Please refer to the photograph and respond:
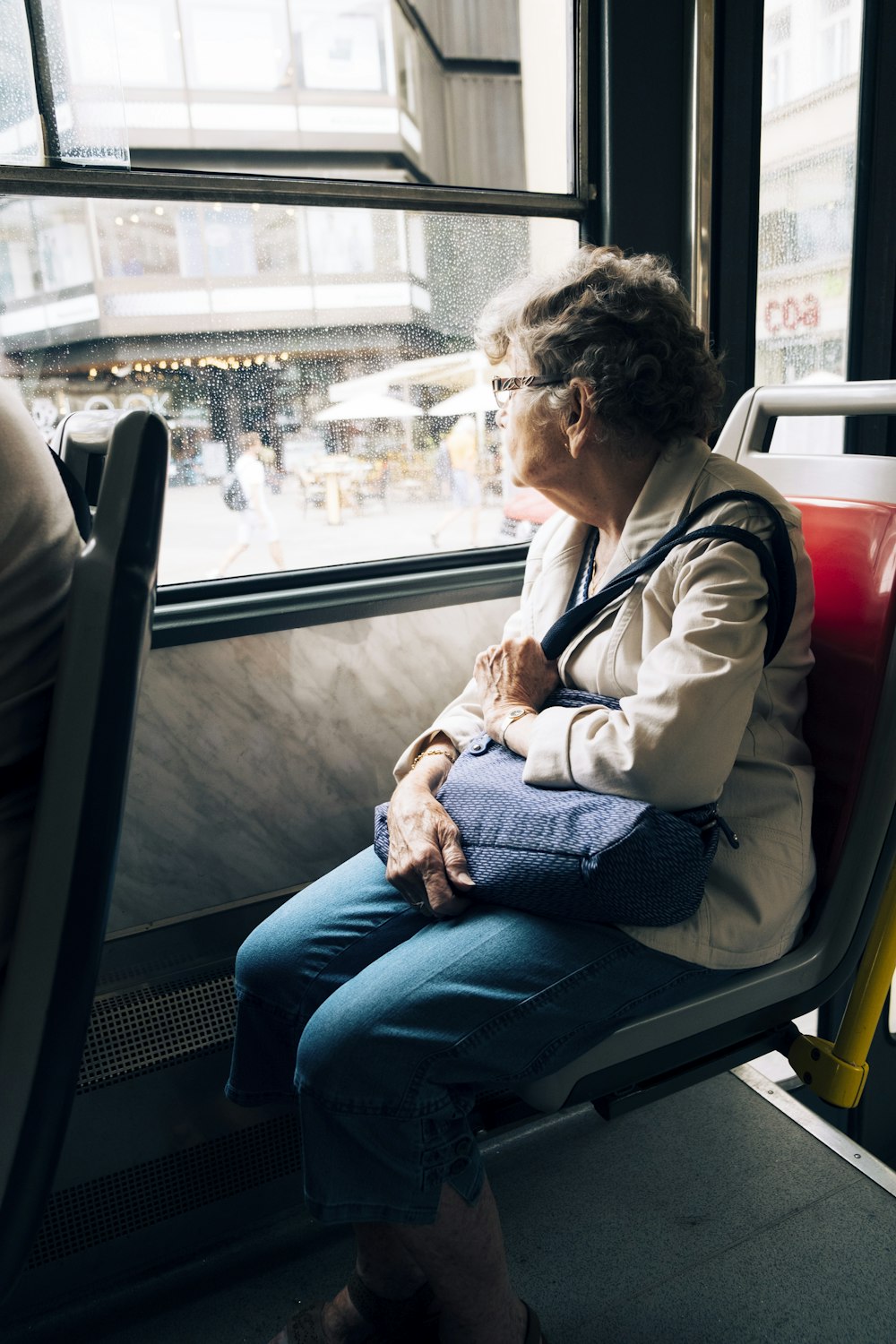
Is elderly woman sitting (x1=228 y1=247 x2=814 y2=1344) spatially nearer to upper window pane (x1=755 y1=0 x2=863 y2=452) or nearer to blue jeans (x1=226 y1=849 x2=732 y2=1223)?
blue jeans (x1=226 y1=849 x2=732 y2=1223)

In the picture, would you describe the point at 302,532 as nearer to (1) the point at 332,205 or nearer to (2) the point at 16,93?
(1) the point at 332,205

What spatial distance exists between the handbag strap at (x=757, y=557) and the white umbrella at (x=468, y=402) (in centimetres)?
84

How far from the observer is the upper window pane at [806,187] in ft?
7.41

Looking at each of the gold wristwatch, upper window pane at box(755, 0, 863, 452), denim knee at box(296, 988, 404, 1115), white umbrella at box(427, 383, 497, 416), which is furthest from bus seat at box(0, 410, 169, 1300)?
upper window pane at box(755, 0, 863, 452)

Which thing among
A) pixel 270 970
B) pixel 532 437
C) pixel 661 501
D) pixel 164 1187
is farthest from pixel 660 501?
pixel 164 1187

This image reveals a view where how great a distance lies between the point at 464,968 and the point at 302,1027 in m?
0.35

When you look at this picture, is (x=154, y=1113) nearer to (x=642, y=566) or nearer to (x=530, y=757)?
(x=530, y=757)

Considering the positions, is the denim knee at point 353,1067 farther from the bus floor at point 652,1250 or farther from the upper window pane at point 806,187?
the upper window pane at point 806,187

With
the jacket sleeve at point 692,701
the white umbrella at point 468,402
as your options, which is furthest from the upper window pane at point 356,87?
the jacket sleeve at point 692,701

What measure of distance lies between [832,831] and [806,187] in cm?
164

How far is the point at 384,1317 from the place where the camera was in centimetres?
145

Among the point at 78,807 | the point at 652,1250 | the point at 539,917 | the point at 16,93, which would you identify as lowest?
the point at 652,1250

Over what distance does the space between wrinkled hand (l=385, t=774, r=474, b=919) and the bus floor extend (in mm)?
787

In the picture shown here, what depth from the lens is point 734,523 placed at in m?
1.35
